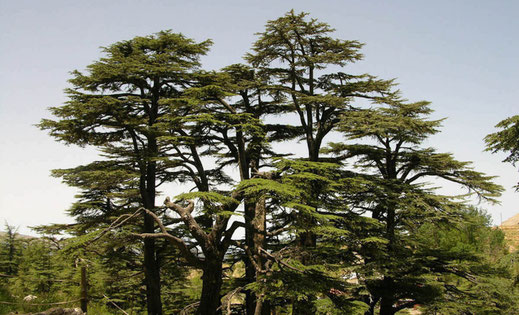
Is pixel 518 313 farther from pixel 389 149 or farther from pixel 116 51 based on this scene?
pixel 116 51

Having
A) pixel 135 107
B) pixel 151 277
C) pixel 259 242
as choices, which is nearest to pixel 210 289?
pixel 259 242

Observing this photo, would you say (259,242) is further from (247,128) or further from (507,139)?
(507,139)

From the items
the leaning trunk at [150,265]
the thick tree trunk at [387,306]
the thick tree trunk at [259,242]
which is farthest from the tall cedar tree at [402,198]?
the leaning trunk at [150,265]

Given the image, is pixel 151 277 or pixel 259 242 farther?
pixel 151 277

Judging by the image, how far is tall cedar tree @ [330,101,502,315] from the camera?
50.0 ft

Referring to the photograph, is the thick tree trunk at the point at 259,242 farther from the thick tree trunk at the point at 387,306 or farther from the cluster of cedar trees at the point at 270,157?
the thick tree trunk at the point at 387,306

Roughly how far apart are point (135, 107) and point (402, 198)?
471 inches

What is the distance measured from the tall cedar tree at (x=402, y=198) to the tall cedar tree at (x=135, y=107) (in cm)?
749

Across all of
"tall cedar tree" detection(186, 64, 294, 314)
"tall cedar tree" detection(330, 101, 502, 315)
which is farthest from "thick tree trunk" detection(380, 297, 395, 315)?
"tall cedar tree" detection(186, 64, 294, 314)

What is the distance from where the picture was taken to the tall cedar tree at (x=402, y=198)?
15234 mm

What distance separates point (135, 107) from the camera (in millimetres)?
16453

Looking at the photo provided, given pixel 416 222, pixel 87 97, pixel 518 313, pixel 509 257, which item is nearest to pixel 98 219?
pixel 87 97

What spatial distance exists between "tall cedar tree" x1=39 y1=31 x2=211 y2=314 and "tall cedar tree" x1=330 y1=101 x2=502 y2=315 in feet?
24.6

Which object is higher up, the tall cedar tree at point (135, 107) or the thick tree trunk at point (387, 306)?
the tall cedar tree at point (135, 107)
